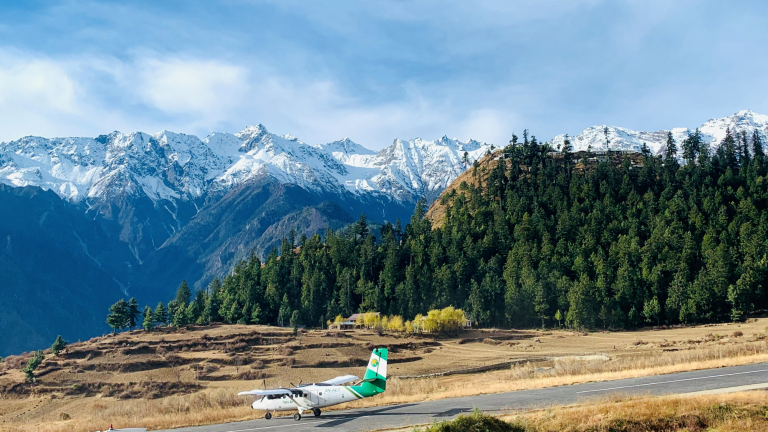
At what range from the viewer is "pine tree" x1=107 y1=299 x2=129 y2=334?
4877 inches

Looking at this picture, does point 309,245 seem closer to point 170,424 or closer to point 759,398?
point 170,424

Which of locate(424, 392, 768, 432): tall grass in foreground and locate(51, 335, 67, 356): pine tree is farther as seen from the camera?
locate(51, 335, 67, 356): pine tree

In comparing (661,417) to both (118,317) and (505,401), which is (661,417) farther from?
(118,317)

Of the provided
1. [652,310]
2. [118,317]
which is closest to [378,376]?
[652,310]

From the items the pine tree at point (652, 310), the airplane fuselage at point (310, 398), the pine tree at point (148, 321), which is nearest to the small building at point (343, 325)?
the pine tree at point (148, 321)

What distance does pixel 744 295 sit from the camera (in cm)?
10969

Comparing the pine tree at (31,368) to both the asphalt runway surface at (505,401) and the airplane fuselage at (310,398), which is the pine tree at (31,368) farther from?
the airplane fuselage at (310,398)

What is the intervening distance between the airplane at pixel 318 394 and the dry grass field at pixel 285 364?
2439 mm

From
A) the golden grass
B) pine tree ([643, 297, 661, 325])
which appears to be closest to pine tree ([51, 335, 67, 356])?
the golden grass

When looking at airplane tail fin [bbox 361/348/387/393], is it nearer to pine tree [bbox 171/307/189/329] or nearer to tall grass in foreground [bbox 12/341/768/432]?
tall grass in foreground [bbox 12/341/768/432]

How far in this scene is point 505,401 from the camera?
3547cm

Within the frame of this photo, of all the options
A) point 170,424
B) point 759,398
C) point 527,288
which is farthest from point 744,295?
point 170,424

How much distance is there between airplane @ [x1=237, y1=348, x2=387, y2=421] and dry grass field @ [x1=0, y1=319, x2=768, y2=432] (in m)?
2.44

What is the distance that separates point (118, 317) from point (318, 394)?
347 ft
